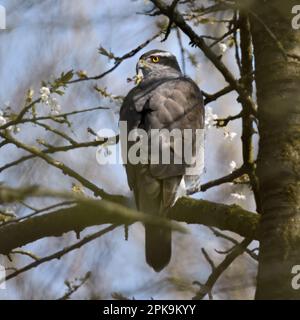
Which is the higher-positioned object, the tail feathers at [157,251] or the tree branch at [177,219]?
the tree branch at [177,219]

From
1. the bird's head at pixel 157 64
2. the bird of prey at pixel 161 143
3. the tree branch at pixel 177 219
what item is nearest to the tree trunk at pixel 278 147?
the tree branch at pixel 177 219

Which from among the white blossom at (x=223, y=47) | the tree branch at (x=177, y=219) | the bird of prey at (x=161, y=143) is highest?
the white blossom at (x=223, y=47)

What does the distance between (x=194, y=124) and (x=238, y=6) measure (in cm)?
252

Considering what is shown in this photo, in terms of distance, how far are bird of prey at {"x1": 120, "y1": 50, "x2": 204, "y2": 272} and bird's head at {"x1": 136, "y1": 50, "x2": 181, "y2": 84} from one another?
367 millimetres

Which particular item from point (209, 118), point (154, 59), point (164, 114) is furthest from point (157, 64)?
point (209, 118)

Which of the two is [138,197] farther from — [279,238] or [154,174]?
[279,238]

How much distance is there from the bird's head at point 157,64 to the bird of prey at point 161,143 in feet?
1.20

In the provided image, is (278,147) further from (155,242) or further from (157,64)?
(157,64)

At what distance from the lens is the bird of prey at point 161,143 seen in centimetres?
402

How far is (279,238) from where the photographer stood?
9.18 ft

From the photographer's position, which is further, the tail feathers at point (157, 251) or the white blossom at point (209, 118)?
the white blossom at point (209, 118)

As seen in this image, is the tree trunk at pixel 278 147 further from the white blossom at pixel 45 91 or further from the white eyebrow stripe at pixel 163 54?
the white eyebrow stripe at pixel 163 54

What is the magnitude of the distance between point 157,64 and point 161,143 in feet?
6.06

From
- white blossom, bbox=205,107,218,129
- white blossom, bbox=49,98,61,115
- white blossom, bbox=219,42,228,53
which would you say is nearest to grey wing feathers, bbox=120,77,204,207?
white blossom, bbox=205,107,218,129
